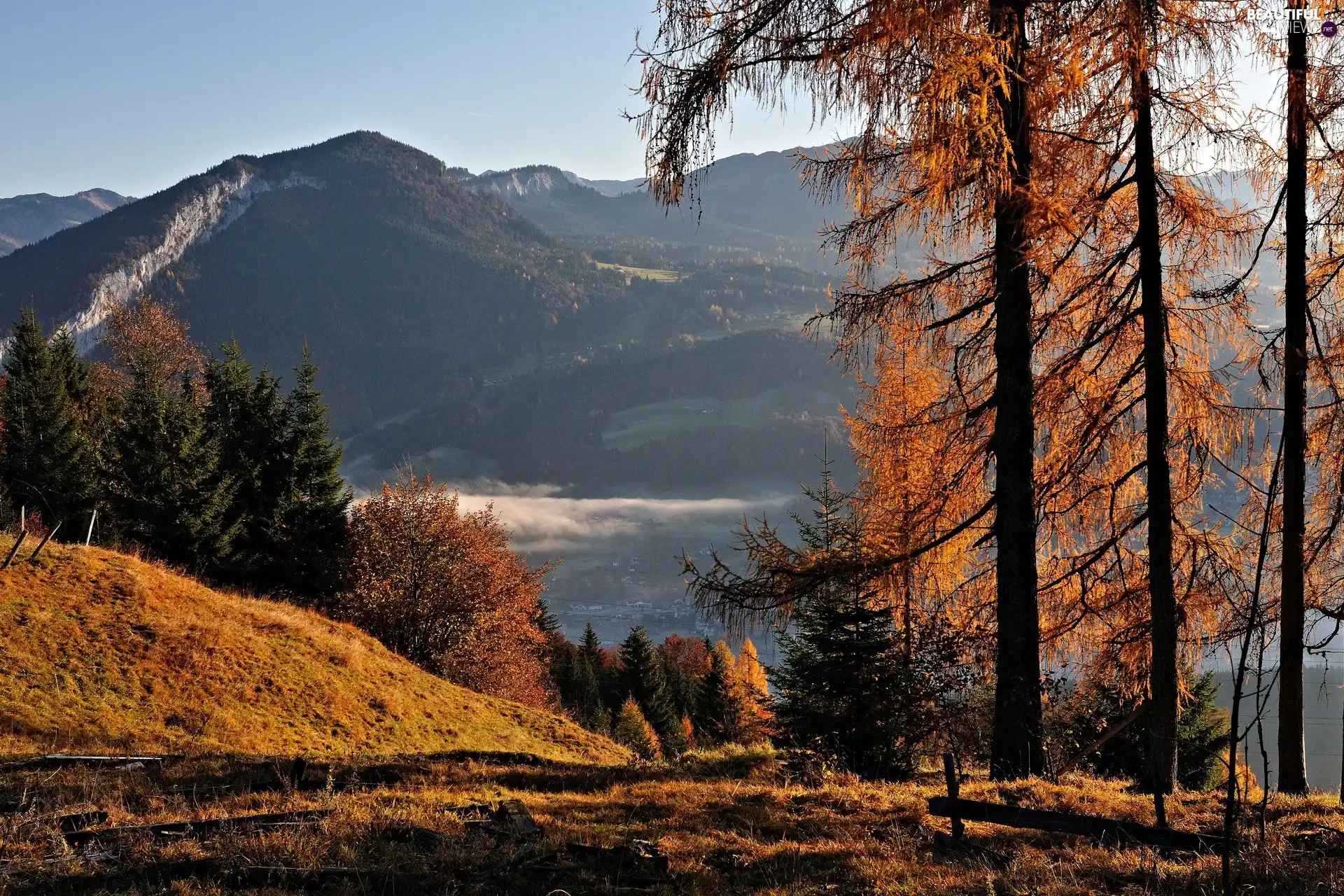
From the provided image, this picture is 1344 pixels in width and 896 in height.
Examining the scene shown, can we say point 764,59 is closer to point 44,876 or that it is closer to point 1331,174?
point 1331,174

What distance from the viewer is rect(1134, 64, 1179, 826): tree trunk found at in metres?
8.33

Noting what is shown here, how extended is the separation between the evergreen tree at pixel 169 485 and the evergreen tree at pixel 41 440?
4.15 meters

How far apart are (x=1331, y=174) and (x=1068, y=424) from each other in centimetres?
372

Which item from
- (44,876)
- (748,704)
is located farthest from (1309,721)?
(44,876)

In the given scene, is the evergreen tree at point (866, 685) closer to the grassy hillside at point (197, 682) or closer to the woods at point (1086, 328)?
the woods at point (1086, 328)

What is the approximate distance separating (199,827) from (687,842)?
3399 mm

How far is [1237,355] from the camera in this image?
9688mm

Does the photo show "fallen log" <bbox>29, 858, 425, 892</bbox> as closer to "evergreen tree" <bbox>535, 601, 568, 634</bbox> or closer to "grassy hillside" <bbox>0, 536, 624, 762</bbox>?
"grassy hillside" <bbox>0, 536, 624, 762</bbox>

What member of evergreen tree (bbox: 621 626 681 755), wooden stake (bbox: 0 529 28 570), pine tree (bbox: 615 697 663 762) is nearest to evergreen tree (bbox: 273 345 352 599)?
wooden stake (bbox: 0 529 28 570)

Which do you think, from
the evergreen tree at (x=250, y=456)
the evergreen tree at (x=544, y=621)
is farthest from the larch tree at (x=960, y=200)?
the evergreen tree at (x=544, y=621)

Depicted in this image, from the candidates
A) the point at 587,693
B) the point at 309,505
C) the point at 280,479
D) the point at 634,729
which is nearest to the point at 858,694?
the point at 309,505

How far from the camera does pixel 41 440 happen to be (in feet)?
113

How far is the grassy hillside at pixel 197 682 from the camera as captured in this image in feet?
44.1

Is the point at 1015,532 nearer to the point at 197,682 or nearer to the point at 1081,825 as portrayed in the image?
the point at 1081,825
